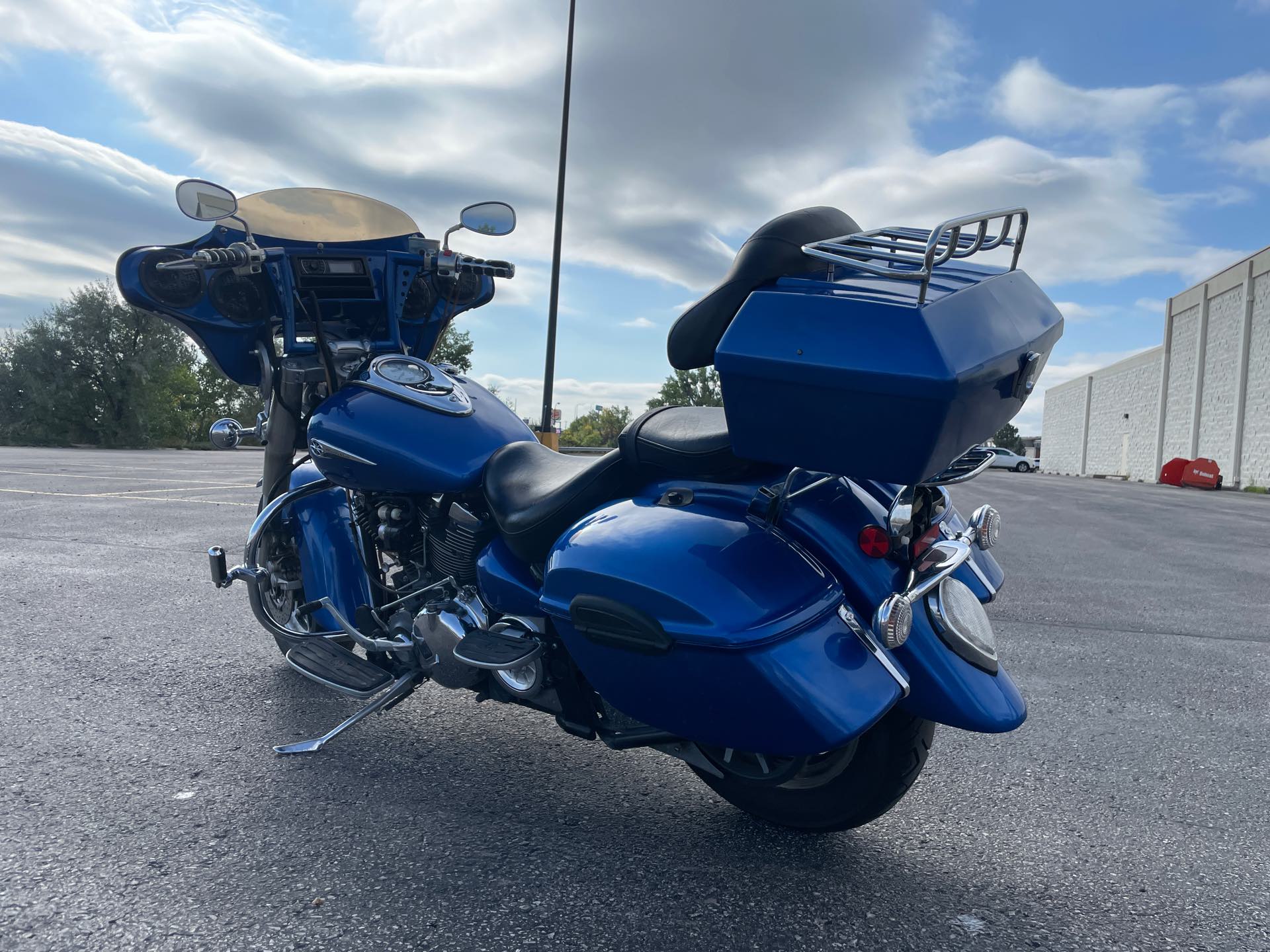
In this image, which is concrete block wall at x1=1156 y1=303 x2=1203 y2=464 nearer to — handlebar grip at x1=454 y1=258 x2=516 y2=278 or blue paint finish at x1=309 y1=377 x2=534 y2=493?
handlebar grip at x1=454 y1=258 x2=516 y2=278

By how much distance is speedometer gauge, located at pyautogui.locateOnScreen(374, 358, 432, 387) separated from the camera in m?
2.88

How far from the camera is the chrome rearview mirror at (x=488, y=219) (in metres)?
3.36

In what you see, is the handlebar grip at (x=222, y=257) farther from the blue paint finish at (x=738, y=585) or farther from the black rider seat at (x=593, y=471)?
the blue paint finish at (x=738, y=585)

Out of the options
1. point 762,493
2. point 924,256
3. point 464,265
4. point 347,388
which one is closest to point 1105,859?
point 762,493

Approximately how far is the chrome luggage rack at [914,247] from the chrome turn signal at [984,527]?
601 mm

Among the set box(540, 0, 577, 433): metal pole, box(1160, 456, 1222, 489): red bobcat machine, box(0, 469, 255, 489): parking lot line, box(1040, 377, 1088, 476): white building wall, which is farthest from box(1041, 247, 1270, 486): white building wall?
box(0, 469, 255, 489): parking lot line

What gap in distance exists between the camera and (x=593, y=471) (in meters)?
2.28

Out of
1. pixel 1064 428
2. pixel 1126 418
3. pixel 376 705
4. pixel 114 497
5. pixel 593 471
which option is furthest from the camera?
pixel 1064 428

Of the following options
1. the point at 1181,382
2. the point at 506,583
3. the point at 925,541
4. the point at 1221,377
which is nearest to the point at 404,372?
the point at 506,583

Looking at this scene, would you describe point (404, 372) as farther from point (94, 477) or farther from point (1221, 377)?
point (1221, 377)

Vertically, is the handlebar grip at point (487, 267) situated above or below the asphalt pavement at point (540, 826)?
above

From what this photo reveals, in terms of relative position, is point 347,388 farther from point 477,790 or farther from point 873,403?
point 873,403

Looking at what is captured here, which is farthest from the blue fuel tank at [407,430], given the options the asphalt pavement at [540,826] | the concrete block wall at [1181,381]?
the concrete block wall at [1181,381]

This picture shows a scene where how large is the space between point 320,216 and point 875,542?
8.11 feet
